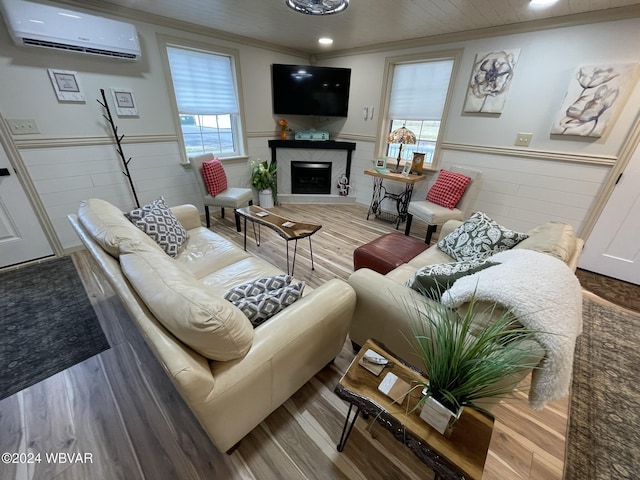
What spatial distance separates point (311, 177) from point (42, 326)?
144 inches

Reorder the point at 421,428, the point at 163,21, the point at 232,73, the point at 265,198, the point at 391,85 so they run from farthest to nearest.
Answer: the point at 265,198 → the point at 391,85 → the point at 232,73 → the point at 163,21 → the point at 421,428

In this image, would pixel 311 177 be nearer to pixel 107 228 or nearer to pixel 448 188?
pixel 448 188

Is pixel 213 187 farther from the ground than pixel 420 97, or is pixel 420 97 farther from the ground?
pixel 420 97

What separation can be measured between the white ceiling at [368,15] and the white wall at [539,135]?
0.55 ft

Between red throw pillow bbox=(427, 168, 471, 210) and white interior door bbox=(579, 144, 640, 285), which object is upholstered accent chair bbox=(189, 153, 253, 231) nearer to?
red throw pillow bbox=(427, 168, 471, 210)

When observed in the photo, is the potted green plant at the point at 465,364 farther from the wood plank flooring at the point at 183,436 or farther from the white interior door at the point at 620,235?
the white interior door at the point at 620,235

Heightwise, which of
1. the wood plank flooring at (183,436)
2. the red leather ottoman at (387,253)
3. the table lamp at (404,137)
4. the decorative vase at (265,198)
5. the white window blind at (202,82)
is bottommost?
the wood plank flooring at (183,436)

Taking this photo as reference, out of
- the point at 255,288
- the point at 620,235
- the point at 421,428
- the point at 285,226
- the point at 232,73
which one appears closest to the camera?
the point at 421,428

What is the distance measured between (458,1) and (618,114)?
175 centimetres

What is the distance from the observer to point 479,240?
1764 millimetres

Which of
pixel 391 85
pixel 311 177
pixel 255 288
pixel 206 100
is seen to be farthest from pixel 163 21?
pixel 255 288

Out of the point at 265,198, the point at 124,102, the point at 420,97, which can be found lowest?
the point at 265,198

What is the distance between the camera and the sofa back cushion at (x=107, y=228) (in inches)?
50.6

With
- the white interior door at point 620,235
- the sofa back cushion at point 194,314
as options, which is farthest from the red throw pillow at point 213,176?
the white interior door at point 620,235
